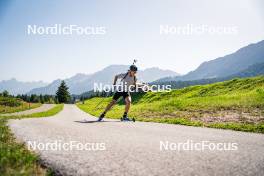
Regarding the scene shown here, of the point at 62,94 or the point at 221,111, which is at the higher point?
the point at 62,94

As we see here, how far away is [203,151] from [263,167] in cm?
148

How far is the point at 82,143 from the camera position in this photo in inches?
275

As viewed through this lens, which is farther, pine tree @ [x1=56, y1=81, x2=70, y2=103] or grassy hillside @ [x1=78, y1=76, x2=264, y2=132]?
pine tree @ [x1=56, y1=81, x2=70, y2=103]

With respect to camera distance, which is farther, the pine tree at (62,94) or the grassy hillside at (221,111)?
the pine tree at (62,94)

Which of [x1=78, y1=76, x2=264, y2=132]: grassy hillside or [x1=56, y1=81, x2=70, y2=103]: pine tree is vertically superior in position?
[x1=56, y1=81, x2=70, y2=103]: pine tree

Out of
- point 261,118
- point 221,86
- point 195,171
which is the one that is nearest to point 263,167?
point 195,171

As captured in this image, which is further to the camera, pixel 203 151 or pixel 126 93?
pixel 126 93

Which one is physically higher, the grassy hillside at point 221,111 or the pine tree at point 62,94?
the pine tree at point 62,94

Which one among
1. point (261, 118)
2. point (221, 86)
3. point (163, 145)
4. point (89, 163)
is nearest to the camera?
point (89, 163)

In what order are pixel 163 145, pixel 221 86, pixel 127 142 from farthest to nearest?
pixel 221 86, pixel 127 142, pixel 163 145

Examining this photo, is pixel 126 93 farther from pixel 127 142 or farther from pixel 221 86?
pixel 221 86

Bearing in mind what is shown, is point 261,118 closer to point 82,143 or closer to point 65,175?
point 82,143

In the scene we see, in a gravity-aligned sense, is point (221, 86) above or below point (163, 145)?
above

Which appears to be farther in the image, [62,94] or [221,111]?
[62,94]
